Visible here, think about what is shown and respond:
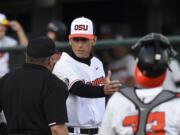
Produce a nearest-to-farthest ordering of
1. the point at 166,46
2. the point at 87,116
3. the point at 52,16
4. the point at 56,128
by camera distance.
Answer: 1. the point at 166,46
2. the point at 56,128
3. the point at 87,116
4. the point at 52,16

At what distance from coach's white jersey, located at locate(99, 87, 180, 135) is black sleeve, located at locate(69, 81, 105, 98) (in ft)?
5.10

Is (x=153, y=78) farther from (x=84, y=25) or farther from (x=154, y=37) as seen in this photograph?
(x=84, y=25)

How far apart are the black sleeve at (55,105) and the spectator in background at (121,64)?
13.6 ft

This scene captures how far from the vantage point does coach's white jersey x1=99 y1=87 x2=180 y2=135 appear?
388cm

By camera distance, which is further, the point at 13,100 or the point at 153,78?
the point at 13,100

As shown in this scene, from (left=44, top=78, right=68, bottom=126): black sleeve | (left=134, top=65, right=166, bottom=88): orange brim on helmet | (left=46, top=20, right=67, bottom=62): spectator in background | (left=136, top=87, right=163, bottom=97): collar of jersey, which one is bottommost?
(left=44, top=78, right=68, bottom=126): black sleeve

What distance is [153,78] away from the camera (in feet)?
12.9

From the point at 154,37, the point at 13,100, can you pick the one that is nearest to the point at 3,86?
the point at 13,100

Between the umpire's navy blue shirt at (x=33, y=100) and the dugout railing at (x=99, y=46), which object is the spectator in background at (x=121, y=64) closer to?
the dugout railing at (x=99, y=46)

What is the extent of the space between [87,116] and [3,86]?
978 millimetres

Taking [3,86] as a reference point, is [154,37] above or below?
above

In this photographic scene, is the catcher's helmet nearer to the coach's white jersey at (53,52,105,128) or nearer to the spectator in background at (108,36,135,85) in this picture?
the coach's white jersey at (53,52,105,128)

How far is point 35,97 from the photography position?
16.3ft

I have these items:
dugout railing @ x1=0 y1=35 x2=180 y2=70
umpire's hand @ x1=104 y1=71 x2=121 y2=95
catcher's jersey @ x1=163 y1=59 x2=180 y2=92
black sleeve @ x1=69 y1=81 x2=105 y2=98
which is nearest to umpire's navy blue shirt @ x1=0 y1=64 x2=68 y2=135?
umpire's hand @ x1=104 y1=71 x2=121 y2=95
